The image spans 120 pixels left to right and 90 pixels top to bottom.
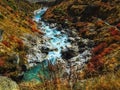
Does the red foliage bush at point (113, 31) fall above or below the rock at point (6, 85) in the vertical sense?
below

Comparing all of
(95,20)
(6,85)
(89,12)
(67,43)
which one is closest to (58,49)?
(67,43)

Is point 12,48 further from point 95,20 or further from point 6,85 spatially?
point 6,85

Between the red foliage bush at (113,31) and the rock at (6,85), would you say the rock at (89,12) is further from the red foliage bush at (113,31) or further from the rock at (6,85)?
the rock at (6,85)

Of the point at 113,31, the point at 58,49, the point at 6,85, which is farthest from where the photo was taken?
the point at 113,31

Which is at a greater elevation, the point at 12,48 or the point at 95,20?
the point at 12,48

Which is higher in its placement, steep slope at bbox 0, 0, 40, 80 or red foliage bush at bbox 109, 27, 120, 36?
steep slope at bbox 0, 0, 40, 80

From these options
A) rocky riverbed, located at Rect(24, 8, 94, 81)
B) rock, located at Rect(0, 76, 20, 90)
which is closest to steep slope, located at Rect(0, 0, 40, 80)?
rocky riverbed, located at Rect(24, 8, 94, 81)

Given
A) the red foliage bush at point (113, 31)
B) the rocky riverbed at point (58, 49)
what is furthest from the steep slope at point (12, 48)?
the red foliage bush at point (113, 31)

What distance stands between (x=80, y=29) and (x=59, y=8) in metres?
37.3

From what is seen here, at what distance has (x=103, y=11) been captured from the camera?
8488cm

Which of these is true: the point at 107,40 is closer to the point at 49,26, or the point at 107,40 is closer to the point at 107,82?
the point at 49,26

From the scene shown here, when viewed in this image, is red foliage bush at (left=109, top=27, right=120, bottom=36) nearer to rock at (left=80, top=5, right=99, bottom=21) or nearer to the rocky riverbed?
the rocky riverbed

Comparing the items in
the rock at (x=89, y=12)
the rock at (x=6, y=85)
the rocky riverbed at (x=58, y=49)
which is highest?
the rock at (x=6, y=85)

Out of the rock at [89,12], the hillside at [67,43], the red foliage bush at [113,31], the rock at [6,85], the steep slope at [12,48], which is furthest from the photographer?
the rock at [89,12]
